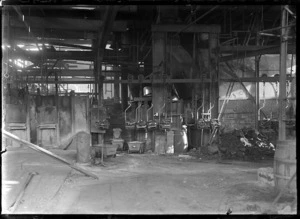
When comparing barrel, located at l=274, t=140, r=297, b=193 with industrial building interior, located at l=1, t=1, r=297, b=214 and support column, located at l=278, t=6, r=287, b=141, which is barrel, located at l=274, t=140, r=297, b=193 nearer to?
support column, located at l=278, t=6, r=287, b=141

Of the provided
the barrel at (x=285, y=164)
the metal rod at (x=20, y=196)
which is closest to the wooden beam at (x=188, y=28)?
the barrel at (x=285, y=164)

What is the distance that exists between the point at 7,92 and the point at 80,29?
3723 millimetres

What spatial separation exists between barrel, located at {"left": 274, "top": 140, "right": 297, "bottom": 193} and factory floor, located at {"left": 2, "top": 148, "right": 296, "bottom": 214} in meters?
0.31

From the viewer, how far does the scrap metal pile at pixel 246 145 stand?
11297mm

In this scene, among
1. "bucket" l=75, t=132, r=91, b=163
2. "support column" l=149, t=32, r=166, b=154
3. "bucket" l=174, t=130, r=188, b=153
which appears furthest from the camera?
"bucket" l=174, t=130, r=188, b=153

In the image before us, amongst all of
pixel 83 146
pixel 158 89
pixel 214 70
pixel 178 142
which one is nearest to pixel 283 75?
pixel 83 146

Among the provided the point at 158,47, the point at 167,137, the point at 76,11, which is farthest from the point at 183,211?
the point at 76,11

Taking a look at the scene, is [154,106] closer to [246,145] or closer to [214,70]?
[214,70]

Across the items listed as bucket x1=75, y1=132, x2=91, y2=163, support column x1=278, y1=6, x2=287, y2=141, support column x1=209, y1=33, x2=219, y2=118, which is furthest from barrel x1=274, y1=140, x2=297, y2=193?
support column x1=209, y1=33, x2=219, y2=118

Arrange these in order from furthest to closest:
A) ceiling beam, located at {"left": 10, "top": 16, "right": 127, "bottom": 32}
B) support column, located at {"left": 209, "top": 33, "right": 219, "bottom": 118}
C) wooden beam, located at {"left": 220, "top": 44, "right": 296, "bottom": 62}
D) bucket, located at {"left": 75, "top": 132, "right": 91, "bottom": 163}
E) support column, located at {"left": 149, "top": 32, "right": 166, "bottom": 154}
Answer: support column, located at {"left": 209, "top": 33, "right": 219, "bottom": 118}, support column, located at {"left": 149, "top": 32, "right": 166, "bottom": 154}, ceiling beam, located at {"left": 10, "top": 16, "right": 127, "bottom": 32}, wooden beam, located at {"left": 220, "top": 44, "right": 296, "bottom": 62}, bucket, located at {"left": 75, "top": 132, "right": 91, "bottom": 163}

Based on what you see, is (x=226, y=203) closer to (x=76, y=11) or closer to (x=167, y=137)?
(x=167, y=137)

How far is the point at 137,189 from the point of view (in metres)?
6.72

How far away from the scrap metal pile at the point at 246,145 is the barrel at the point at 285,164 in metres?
4.90

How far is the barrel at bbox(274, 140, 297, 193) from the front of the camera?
236 inches
